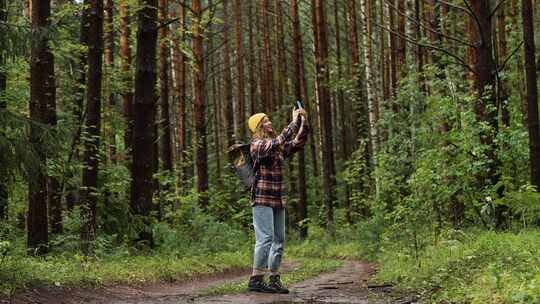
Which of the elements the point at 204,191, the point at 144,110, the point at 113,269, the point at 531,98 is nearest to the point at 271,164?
the point at 113,269

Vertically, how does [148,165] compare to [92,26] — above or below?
below

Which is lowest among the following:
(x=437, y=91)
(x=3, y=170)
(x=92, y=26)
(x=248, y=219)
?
(x=248, y=219)

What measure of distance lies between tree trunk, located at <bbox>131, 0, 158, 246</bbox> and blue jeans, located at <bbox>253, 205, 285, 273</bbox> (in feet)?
18.4

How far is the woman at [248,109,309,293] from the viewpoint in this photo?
752 cm

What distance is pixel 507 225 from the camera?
10602 millimetres

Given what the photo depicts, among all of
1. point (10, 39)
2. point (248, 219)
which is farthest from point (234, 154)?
point (248, 219)

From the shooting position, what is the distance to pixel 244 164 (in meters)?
7.73

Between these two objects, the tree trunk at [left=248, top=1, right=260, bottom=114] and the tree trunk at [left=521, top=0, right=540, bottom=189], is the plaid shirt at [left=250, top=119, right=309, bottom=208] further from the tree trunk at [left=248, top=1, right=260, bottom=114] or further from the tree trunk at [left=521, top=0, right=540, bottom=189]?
the tree trunk at [left=248, top=1, right=260, bottom=114]

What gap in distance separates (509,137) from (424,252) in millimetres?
2940

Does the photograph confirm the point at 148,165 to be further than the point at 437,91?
No

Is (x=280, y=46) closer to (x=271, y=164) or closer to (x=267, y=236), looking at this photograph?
(x=271, y=164)

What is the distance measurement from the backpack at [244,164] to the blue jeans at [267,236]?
36 centimetres

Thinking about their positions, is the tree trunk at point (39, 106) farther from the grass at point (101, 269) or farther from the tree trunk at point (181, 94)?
the tree trunk at point (181, 94)

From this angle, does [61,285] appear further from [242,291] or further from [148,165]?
[148,165]
